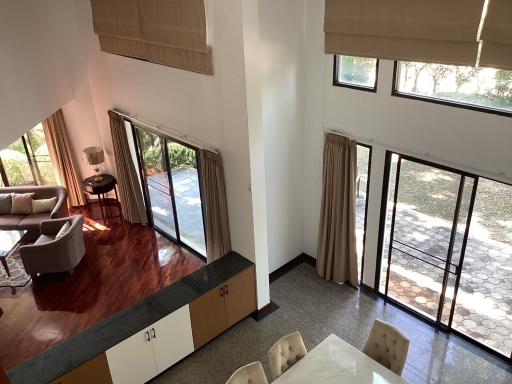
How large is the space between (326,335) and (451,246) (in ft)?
6.38

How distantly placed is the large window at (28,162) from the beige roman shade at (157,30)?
284 cm

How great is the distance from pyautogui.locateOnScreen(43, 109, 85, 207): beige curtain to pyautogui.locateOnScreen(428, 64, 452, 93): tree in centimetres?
646

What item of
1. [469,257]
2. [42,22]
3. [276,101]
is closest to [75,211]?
[42,22]

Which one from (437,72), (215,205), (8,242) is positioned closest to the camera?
(437,72)

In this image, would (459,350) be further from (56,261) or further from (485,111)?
(56,261)

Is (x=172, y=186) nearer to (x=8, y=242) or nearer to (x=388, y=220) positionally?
(x=8, y=242)

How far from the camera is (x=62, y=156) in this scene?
880cm

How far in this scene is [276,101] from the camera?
6.20 metres

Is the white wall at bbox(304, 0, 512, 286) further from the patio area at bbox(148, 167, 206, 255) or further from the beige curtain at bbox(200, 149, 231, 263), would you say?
the patio area at bbox(148, 167, 206, 255)

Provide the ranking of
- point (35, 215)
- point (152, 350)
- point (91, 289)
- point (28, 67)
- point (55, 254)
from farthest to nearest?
1. point (35, 215)
2. point (55, 254)
3. point (91, 289)
4. point (28, 67)
5. point (152, 350)

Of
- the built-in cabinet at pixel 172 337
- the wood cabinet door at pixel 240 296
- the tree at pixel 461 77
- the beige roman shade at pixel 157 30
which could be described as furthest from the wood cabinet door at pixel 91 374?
the tree at pixel 461 77

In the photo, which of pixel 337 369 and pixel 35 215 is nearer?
pixel 337 369

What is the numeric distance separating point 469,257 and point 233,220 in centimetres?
292

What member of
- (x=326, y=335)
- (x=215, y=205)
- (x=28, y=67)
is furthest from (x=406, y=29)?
(x=28, y=67)
